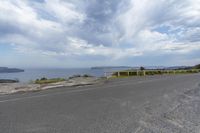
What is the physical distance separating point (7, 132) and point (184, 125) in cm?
468

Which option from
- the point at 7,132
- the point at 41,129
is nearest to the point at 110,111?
the point at 41,129

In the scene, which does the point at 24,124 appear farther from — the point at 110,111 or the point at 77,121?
the point at 110,111

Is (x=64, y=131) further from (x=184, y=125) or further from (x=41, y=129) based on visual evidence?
(x=184, y=125)

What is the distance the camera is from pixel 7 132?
20.4ft

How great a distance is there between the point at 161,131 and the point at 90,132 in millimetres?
1776

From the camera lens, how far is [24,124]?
7.02 metres

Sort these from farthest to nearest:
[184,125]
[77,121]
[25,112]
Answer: [25,112], [77,121], [184,125]

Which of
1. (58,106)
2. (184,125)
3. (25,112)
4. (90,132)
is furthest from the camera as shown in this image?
(58,106)

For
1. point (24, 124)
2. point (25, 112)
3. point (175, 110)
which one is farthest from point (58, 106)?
point (175, 110)

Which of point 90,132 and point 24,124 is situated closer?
point 90,132

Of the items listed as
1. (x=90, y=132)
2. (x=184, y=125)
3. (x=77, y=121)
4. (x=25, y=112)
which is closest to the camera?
(x=90, y=132)

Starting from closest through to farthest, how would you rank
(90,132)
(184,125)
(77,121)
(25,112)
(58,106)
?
(90,132), (184,125), (77,121), (25,112), (58,106)

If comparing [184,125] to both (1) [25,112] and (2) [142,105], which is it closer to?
(2) [142,105]

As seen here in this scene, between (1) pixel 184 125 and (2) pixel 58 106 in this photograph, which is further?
(2) pixel 58 106
